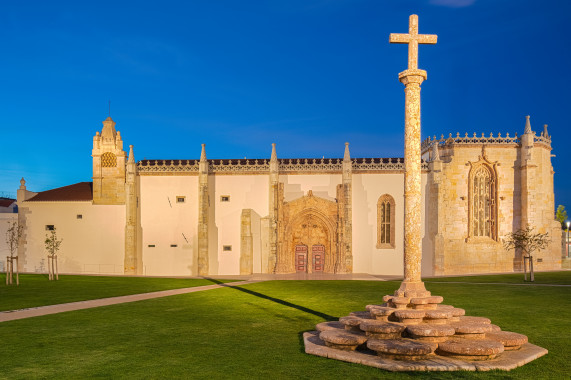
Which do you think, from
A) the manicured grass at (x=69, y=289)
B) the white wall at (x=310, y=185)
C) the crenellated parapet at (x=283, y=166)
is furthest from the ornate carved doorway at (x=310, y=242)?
the manicured grass at (x=69, y=289)

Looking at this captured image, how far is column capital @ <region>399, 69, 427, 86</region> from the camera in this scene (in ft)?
50.6

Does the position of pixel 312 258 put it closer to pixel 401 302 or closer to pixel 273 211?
pixel 273 211

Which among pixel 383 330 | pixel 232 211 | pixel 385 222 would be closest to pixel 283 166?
pixel 232 211

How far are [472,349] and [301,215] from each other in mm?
30963

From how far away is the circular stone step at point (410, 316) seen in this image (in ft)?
44.8

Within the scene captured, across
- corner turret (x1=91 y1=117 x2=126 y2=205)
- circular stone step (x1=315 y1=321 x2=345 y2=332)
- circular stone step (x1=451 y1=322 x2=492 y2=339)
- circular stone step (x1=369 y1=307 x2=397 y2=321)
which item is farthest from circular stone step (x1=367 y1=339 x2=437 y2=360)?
corner turret (x1=91 y1=117 x2=126 y2=205)

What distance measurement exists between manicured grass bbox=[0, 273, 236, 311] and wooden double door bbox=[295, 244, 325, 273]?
10497 millimetres

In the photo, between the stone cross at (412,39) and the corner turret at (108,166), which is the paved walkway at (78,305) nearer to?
the stone cross at (412,39)

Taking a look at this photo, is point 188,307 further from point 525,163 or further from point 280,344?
point 525,163

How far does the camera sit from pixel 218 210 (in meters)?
42.9

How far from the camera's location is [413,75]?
15461 millimetres

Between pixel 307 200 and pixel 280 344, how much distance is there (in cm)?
2873

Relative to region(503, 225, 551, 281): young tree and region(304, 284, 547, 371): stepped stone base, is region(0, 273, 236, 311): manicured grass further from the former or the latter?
region(503, 225, 551, 281): young tree

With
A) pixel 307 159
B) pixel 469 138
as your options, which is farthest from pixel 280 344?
pixel 469 138
